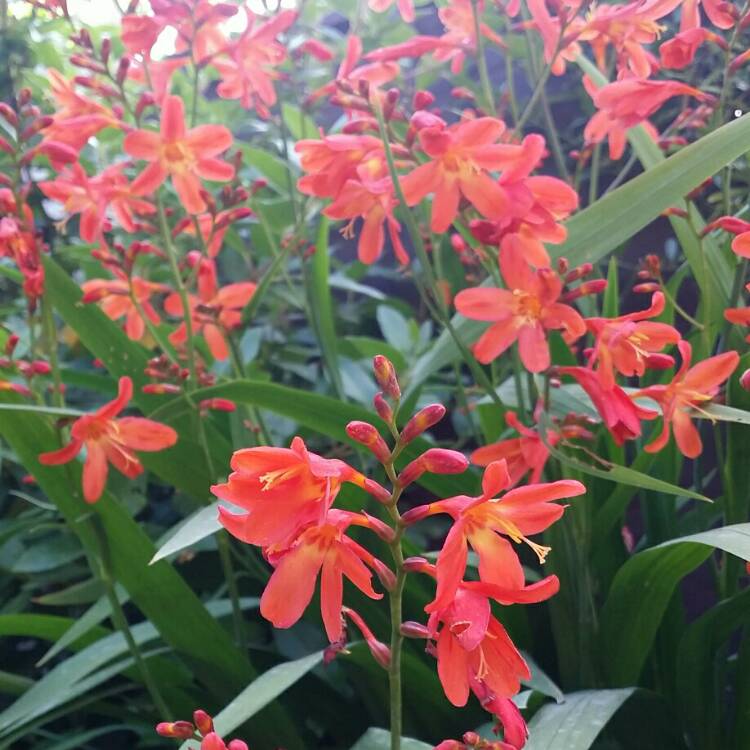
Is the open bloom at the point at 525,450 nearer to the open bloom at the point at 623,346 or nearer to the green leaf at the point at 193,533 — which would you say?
the open bloom at the point at 623,346

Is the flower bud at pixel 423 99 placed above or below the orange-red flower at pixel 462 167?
above

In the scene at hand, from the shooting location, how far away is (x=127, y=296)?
1.10 m

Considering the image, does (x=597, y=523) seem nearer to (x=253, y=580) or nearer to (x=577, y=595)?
(x=577, y=595)

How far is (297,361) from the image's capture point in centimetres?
153

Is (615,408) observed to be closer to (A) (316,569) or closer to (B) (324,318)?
(A) (316,569)

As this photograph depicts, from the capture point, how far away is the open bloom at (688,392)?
2.39 ft

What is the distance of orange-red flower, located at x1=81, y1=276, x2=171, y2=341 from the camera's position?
0.99 metres

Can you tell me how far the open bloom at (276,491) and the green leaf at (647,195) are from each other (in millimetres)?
445

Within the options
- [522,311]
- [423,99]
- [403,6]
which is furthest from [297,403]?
[403,6]

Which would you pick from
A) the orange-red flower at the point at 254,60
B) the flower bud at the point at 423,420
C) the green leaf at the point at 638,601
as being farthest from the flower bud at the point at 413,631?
the orange-red flower at the point at 254,60

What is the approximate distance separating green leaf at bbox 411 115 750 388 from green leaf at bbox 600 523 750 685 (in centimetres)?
30

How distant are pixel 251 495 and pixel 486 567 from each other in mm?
159

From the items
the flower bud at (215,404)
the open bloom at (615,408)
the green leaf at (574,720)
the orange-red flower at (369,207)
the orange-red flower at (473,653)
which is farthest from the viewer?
the flower bud at (215,404)

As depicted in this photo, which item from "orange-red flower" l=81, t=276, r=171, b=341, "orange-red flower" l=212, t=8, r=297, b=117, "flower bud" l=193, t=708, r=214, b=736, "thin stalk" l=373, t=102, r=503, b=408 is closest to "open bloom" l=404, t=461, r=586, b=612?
"flower bud" l=193, t=708, r=214, b=736
